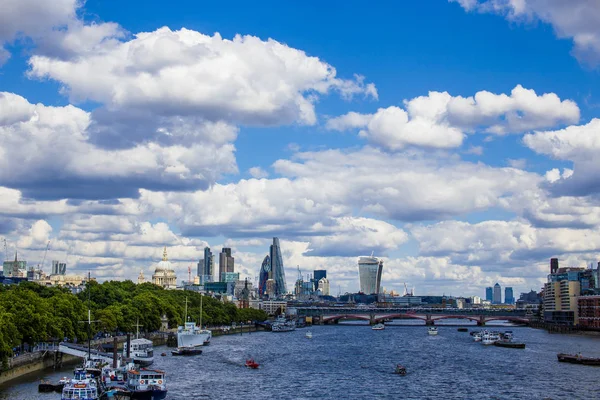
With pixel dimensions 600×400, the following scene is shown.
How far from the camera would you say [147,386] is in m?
90.7

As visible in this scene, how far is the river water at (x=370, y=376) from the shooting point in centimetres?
10175

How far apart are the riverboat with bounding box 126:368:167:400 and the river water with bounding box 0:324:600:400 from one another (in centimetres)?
468

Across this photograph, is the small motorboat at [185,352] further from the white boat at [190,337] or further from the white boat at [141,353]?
the white boat at [141,353]

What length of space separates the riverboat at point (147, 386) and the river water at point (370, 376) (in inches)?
184

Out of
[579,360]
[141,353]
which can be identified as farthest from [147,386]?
[579,360]

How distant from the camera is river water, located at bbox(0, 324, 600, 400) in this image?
10175 cm

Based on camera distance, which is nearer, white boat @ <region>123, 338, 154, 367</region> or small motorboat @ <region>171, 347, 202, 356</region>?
white boat @ <region>123, 338, 154, 367</region>

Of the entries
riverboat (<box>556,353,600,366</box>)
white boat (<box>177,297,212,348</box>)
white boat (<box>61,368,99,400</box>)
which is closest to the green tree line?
white boat (<box>177,297,212,348</box>)

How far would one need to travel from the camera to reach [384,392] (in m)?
105

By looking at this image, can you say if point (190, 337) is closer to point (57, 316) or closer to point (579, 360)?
point (57, 316)

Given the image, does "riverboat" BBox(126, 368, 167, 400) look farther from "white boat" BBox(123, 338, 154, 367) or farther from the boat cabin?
"white boat" BBox(123, 338, 154, 367)

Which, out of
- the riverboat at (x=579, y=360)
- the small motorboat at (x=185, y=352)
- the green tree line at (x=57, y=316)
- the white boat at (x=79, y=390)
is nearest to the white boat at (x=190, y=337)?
the small motorboat at (x=185, y=352)

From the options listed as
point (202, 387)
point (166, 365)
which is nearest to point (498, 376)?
point (202, 387)

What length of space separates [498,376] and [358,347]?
249 ft
